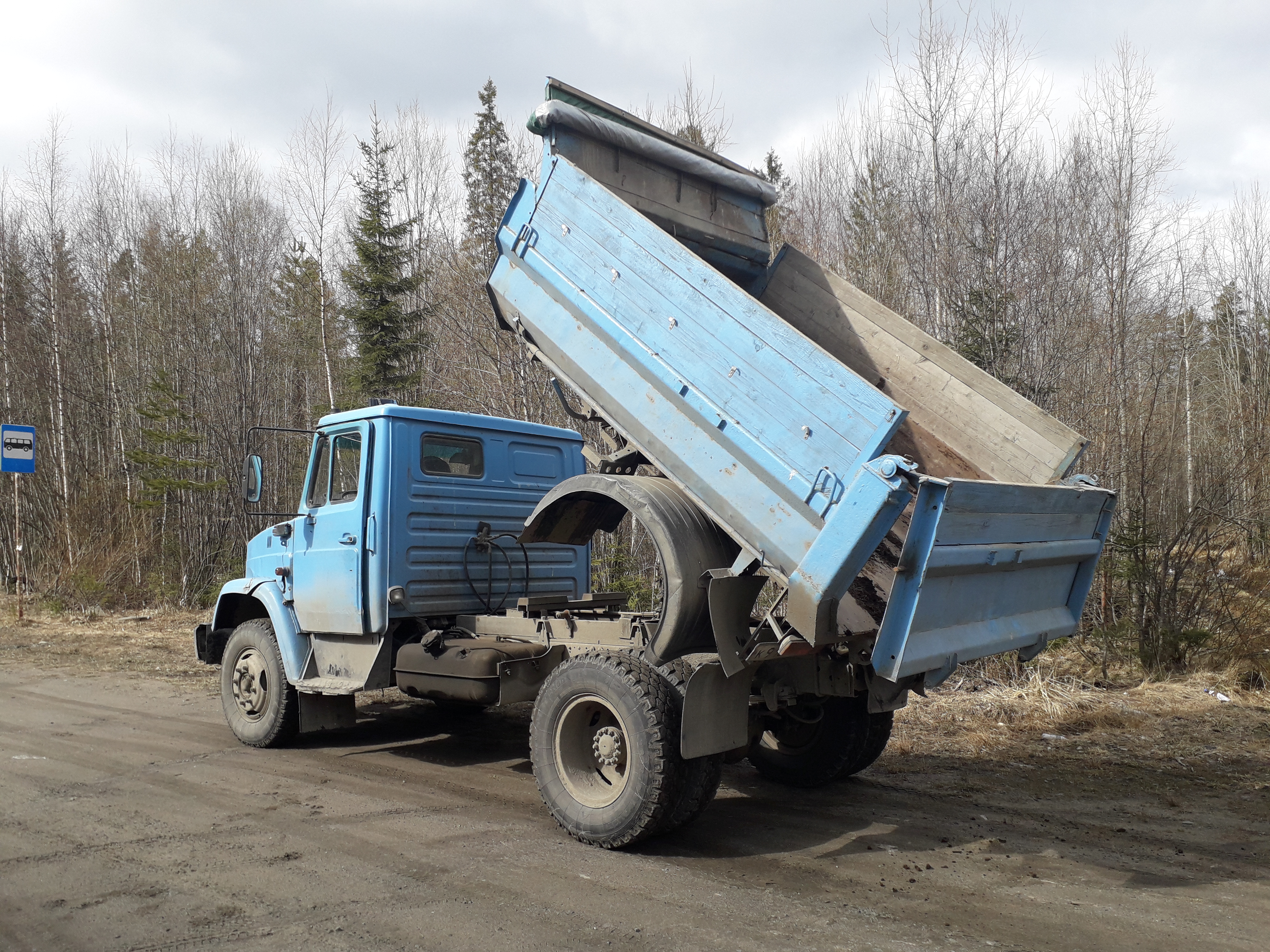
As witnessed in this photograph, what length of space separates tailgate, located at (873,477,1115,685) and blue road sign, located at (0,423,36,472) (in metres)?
15.0

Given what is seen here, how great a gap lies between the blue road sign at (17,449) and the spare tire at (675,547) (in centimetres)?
1326

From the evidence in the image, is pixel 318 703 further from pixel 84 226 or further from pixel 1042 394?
pixel 84 226

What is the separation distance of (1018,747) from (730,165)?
16.1ft

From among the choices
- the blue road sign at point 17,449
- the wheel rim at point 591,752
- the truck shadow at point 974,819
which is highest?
the blue road sign at point 17,449

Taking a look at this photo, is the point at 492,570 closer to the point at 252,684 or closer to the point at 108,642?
the point at 252,684

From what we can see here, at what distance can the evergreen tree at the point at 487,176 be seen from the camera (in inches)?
655

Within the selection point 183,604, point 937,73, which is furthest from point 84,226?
point 937,73

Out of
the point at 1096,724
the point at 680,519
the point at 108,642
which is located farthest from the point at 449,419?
the point at 108,642

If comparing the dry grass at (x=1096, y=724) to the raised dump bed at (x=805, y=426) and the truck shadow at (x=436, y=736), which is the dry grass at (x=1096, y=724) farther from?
the truck shadow at (x=436, y=736)

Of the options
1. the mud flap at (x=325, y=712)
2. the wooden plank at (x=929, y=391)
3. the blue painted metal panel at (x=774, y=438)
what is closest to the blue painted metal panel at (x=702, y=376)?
the blue painted metal panel at (x=774, y=438)

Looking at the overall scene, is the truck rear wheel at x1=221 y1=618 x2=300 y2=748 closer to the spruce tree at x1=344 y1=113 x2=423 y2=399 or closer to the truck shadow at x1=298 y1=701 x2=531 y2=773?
the truck shadow at x1=298 y1=701 x2=531 y2=773

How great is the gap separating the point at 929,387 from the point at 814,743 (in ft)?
7.86

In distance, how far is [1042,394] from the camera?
12.7m

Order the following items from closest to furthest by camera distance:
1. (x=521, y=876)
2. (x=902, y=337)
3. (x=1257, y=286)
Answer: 1. (x=521, y=876)
2. (x=902, y=337)
3. (x=1257, y=286)
